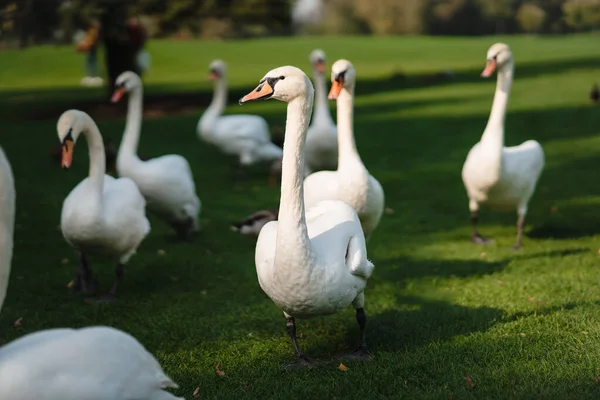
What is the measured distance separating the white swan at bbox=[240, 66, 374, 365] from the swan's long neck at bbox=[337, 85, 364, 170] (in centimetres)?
163

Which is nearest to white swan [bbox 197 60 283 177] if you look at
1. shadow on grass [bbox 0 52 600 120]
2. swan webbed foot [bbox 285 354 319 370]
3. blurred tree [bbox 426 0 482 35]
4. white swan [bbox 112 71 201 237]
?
white swan [bbox 112 71 201 237]

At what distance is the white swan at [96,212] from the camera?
6.33 metres

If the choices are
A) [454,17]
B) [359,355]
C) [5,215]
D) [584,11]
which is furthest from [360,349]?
[454,17]

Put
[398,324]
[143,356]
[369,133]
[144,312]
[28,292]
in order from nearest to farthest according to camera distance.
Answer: [143,356] < [398,324] < [144,312] < [28,292] < [369,133]

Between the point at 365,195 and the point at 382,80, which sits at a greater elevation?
the point at 365,195

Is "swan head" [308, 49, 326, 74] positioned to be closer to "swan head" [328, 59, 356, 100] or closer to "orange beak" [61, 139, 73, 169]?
"swan head" [328, 59, 356, 100]

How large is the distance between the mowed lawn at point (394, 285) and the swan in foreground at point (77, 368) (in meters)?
1.33

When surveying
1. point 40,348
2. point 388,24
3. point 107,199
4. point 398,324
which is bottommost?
point 388,24

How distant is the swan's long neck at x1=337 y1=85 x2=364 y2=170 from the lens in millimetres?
6516

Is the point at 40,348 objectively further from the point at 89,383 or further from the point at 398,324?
the point at 398,324

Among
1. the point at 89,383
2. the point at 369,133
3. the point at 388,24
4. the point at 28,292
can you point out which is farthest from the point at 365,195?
the point at 388,24

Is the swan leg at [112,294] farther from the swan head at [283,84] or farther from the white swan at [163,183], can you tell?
the swan head at [283,84]

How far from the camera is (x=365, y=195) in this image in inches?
251

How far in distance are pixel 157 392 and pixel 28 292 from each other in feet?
12.9
